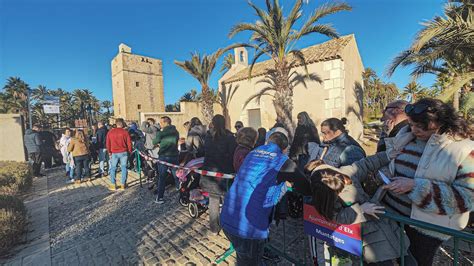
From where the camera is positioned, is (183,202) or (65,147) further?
(65,147)

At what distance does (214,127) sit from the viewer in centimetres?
357

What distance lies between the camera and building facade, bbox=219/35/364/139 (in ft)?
37.8

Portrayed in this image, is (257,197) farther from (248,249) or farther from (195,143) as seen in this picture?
(195,143)

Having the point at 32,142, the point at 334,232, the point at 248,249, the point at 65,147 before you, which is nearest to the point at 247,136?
the point at 248,249

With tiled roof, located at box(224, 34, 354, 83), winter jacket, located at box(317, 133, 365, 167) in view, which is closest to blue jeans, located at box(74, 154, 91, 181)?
winter jacket, located at box(317, 133, 365, 167)

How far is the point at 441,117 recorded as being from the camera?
1.62 m

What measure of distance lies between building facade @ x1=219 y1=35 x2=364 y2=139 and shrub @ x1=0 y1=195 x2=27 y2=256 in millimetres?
→ 8509

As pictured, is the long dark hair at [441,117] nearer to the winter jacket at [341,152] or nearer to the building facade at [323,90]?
the winter jacket at [341,152]

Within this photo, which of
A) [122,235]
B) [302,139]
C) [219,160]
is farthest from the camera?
[302,139]

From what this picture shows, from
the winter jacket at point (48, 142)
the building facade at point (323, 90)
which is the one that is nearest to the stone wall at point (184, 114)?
the building facade at point (323, 90)

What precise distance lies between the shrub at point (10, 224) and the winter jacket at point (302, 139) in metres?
5.05

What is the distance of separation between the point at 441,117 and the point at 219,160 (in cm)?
261

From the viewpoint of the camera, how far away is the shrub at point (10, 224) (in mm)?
3407

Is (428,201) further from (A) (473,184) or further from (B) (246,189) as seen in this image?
(B) (246,189)
